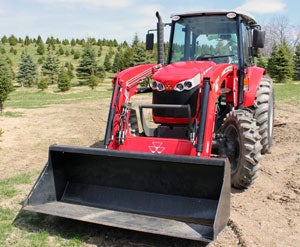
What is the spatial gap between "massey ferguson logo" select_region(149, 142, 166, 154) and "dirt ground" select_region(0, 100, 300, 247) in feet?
3.58

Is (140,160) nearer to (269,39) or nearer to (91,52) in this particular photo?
(91,52)

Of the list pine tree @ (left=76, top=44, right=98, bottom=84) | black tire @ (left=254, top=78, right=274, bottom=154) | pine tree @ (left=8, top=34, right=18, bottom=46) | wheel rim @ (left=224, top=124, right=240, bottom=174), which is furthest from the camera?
pine tree @ (left=8, top=34, right=18, bottom=46)

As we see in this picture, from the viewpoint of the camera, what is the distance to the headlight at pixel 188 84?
503 cm

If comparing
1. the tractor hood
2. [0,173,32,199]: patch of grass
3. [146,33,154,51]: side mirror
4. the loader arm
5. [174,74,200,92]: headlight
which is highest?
[146,33,154,51]: side mirror

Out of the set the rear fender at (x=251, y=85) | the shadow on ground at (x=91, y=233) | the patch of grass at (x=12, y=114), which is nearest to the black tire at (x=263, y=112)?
the rear fender at (x=251, y=85)

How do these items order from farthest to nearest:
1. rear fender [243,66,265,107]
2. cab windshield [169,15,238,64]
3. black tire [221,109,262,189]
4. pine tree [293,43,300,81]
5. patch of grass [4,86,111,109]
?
pine tree [293,43,300,81] < patch of grass [4,86,111,109] < rear fender [243,66,265,107] < cab windshield [169,15,238,64] < black tire [221,109,262,189]

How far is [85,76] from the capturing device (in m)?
30.7

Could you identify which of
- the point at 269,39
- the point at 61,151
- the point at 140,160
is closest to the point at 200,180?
the point at 140,160

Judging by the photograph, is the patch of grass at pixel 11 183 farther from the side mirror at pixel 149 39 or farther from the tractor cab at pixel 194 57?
the side mirror at pixel 149 39

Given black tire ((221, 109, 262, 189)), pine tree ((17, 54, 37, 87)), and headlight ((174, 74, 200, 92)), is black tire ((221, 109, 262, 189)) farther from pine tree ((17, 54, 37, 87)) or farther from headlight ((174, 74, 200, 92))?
pine tree ((17, 54, 37, 87))

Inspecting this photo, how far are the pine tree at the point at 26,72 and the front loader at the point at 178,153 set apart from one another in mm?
25295

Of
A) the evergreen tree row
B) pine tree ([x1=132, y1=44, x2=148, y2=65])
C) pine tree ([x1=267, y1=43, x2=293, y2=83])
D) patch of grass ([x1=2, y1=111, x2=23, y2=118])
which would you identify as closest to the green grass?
patch of grass ([x1=2, y1=111, x2=23, y2=118])

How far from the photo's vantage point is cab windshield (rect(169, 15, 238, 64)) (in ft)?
19.4

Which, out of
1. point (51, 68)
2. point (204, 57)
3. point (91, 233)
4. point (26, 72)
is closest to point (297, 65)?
point (51, 68)
